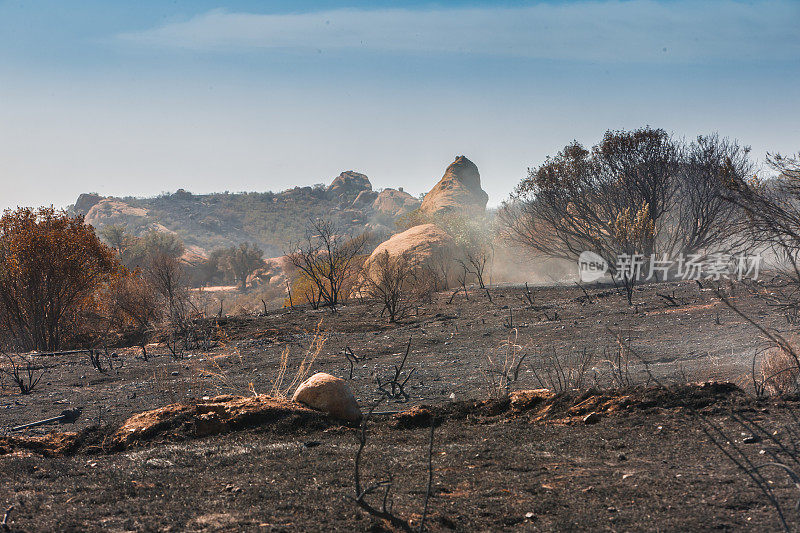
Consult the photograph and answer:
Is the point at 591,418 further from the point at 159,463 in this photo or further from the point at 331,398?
the point at 159,463

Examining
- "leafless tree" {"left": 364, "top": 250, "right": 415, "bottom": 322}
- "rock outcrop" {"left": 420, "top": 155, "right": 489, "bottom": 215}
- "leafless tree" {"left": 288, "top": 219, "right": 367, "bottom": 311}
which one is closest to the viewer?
"leafless tree" {"left": 364, "top": 250, "right": 415, "bottom": 322}

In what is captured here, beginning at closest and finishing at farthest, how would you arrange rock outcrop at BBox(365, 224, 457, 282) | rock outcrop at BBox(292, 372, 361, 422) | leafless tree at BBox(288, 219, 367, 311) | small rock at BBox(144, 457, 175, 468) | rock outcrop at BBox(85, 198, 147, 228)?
small rock at BBox(144, 457, 175, 468) → rock outcrop at BBox(292, 372, 361, 422) → leafless tree at BBox(288, 219, 367, 311) → rock outcrop at BBox(365, 224, 457, 282) → rock outcrop at BBox(85, 198, 147, 228)

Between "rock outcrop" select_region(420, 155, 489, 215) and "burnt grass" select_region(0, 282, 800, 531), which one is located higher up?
"rock outcrop" select_region(420, 155, 489, 215)

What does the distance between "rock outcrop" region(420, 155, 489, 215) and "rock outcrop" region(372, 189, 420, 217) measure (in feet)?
159

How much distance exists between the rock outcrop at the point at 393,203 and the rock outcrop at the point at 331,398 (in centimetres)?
9476

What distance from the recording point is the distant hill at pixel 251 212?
3814 inches

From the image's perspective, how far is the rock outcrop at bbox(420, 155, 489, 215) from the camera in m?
43.4

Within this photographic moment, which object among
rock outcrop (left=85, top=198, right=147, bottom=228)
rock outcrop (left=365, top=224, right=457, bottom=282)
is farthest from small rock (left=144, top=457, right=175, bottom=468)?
rock outcrop (left=85, top=198, right=147, bottom=228)

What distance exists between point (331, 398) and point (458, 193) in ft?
138

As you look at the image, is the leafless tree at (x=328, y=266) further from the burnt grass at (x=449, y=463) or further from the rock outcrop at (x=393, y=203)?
the rock outcrop at (x=393, y=203)

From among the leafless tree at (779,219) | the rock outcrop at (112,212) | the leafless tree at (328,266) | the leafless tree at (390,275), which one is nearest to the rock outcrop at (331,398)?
the leafless tree at (779,219)

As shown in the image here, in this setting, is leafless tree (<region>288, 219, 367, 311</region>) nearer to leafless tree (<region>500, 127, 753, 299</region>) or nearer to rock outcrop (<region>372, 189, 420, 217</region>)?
leafless tree (<region>500, 127, 753, 299</region>)

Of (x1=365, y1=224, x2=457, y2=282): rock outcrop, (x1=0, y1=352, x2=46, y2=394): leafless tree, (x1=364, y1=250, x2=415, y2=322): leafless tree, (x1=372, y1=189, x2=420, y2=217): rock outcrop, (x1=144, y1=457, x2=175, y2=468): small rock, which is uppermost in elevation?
(x1=372, y1=189, x2=420, y2=217): rock outcrop

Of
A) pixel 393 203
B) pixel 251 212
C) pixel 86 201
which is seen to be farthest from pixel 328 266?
pixel 86 201
